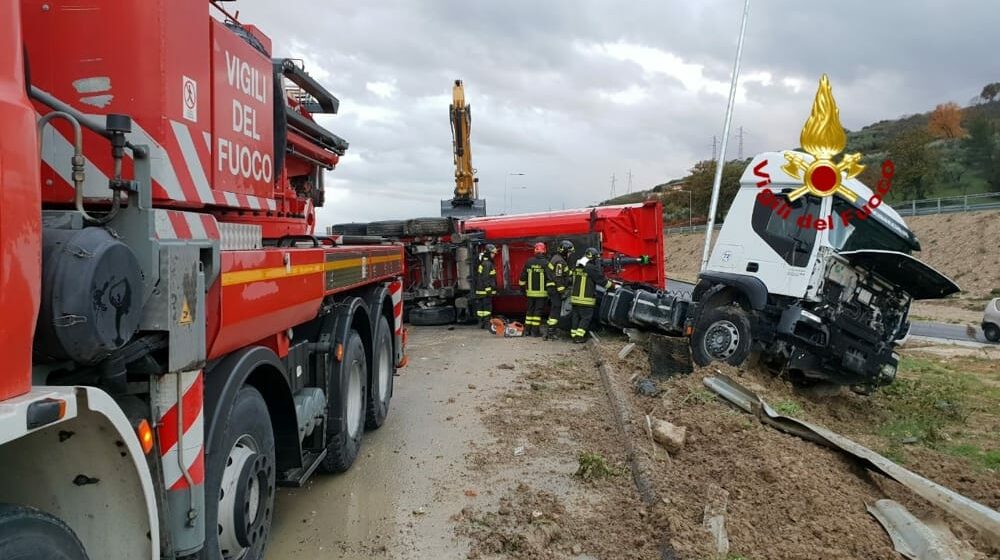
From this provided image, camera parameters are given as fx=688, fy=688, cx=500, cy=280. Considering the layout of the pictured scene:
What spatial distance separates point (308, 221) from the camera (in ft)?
18.1

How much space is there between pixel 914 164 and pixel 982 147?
13364 mm

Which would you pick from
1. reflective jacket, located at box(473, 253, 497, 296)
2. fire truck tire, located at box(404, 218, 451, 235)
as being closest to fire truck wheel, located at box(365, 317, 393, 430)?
reflective jacket, located at box(473, 253, 497, 296)

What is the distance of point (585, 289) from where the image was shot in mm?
11727

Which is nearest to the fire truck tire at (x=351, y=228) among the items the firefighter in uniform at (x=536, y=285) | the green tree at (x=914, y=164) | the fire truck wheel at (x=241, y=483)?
the firefighter in uniform at (x=536, y=285)

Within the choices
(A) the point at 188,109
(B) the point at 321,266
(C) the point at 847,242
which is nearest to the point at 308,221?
(B) the point at 321,266

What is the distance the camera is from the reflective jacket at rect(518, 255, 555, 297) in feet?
40.3

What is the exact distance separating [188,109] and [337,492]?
304cm

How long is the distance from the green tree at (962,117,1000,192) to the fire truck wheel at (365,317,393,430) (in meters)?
54.1

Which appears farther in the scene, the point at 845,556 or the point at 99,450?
the point at 845,556

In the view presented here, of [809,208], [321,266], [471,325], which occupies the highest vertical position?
Answer: [809,208]

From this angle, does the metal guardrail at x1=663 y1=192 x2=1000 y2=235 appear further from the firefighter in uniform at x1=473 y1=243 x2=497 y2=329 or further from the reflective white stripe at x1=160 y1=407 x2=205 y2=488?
the reflective white stripe at x1=160 y1=407 x2=205 y2=488

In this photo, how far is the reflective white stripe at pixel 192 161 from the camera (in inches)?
112

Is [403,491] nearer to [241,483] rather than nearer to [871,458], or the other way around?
[241,483]

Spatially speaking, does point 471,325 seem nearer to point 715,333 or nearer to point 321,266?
point 715,333
